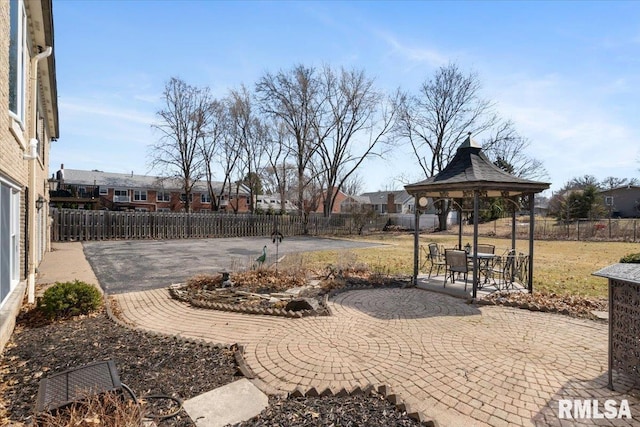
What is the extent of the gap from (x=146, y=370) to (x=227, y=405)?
3.72 feet

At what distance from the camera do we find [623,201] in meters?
39.8

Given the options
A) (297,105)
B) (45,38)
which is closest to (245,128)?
(297,105)

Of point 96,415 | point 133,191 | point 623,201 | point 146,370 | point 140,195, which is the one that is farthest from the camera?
point 140,195

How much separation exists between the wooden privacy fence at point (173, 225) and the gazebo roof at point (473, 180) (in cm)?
1948

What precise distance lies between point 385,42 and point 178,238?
19.0 m

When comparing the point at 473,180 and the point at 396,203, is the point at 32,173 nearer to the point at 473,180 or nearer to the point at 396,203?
the point at 473,180

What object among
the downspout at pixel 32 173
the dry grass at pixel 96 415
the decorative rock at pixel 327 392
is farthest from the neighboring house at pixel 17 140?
the decorative rock at pixel 327 392

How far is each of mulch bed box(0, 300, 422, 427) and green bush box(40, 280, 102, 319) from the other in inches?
9.4

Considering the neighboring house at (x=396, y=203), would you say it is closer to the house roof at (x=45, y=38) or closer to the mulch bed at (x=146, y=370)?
the house roof at (x=45, y=38)

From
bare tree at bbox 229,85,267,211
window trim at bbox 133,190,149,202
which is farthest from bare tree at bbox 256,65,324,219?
window trim at bbox 133,190,149,202

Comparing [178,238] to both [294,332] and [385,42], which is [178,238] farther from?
[294,332]

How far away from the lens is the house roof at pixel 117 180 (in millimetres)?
42466

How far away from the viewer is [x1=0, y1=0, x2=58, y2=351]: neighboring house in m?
4.45

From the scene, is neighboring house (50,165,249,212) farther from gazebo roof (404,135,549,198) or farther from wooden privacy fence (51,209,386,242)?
gazebo roof (404,135,549,198)
